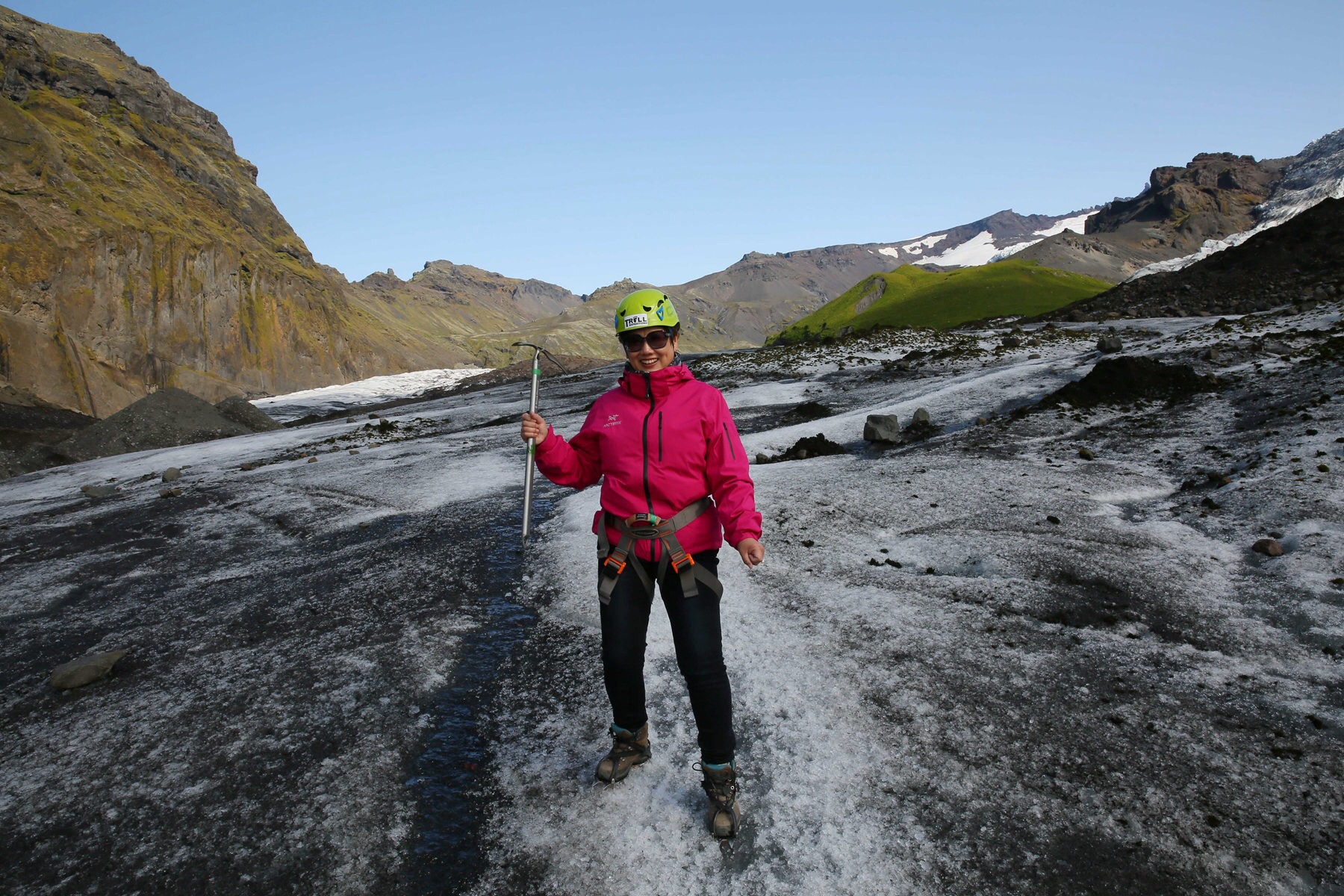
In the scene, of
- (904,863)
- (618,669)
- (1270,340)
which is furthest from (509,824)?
(1270,340)

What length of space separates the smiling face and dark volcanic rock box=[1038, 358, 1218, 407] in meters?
12.7

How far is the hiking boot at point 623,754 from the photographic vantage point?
4.49 m

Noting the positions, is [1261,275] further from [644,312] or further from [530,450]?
[530,450]

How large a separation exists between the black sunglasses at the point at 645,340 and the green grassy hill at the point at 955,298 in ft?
198

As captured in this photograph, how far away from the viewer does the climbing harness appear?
3.93 m

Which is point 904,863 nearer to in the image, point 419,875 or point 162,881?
point 419,875

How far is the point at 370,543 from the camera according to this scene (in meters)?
10.4

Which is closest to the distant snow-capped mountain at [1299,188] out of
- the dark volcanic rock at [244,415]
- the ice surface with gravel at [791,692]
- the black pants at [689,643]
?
the dark volcanic rock at [244,415]

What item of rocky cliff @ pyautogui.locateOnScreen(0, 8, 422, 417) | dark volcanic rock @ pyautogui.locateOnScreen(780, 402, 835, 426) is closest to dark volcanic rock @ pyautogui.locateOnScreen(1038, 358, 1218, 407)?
dark volcanic rock @ pyautogui.locateOnScreen(780, 402, 835, 426)

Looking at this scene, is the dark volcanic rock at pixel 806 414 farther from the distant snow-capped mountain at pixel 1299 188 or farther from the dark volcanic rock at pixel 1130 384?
the distant snow-capped mountain at pixel 1299 188

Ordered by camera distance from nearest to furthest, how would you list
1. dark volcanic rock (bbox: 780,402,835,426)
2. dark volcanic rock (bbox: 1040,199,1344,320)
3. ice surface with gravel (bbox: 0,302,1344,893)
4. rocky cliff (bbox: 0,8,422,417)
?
ice surface with gravel (bbox: 0,302,1344,893) → dark volcanic rock (bbox: 780,402,835,426) → dark volcanic rock (bbox: 1040,199,1344,320) → rocky cliff (bbox: 0,8,422,417)

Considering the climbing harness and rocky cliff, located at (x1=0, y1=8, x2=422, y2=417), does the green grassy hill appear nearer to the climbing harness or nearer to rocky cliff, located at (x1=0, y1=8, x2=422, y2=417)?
the climbing harness

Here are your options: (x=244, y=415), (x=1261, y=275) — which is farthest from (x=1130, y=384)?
(x=244, y=415)

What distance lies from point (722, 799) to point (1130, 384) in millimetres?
13642
